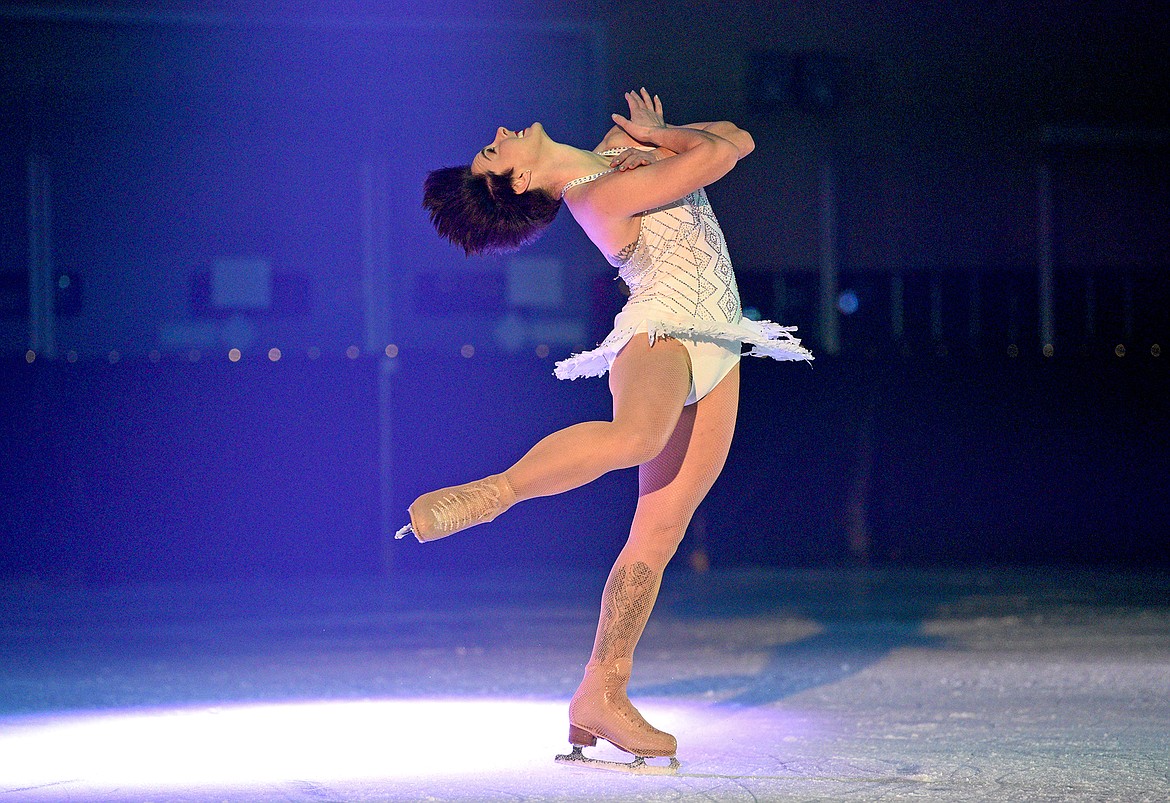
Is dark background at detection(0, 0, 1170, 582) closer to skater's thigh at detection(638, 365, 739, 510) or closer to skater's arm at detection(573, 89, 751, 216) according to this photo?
skater's thigh at detection(638, 365, 739, 510)

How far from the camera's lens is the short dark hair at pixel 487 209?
289 cm

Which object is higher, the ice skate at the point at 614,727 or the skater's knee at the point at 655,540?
the skater's knee at the point at 655,540

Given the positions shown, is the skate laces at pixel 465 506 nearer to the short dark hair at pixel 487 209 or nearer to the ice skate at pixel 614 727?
the ice skate at pixel 614 727

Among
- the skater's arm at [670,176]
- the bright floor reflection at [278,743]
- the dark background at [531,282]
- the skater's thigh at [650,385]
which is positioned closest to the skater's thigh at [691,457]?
the skater's thigh at [650,385]

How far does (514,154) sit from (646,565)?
0.86 metres

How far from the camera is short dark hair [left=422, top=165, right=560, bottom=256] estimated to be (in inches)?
114

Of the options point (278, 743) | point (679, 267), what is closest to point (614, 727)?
point (278, 743)

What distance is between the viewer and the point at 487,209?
9.49 feet

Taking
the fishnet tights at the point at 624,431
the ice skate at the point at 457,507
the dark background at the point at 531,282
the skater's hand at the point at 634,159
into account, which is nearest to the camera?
the ice skate at the point at 457,507

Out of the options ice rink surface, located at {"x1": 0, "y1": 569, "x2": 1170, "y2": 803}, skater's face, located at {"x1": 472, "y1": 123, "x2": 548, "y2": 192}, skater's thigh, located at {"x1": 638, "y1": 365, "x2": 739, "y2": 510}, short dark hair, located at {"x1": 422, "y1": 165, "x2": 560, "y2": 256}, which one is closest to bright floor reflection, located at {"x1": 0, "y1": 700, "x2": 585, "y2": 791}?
ice rink surface, located at {"x1": 0, "y1": 569, "x2": 1170, "y2": 803}

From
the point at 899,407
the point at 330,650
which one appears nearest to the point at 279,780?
the point at 330,650

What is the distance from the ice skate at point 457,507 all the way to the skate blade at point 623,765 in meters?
0.56

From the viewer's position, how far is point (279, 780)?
2537 millimetres

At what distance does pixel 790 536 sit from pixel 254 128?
3648 millimetres
